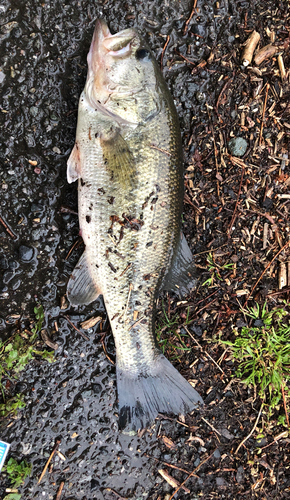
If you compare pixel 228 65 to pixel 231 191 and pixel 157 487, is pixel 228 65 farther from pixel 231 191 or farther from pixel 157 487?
pixel 157 487

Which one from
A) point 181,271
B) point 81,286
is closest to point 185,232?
point 181,271

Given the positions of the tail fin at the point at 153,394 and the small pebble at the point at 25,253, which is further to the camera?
the small pebble at the point at 25,253

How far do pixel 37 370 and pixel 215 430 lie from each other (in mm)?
1670

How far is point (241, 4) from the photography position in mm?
2893

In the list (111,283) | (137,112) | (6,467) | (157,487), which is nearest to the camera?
(137,112)

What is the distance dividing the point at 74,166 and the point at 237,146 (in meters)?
1.46

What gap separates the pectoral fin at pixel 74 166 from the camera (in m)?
2.46

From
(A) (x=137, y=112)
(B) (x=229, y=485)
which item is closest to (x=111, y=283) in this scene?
(A) (x=137, y=112)

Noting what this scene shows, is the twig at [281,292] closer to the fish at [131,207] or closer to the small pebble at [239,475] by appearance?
the fish at [131,207]

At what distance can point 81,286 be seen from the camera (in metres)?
2.55

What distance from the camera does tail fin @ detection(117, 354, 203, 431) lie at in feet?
8.40

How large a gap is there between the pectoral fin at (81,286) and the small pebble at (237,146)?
1.61 meters

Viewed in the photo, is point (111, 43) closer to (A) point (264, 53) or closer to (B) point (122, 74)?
(B) point (122, 74)

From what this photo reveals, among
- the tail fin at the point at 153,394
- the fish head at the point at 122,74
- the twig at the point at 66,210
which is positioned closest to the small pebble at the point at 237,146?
the fish head at the point at 122,74
